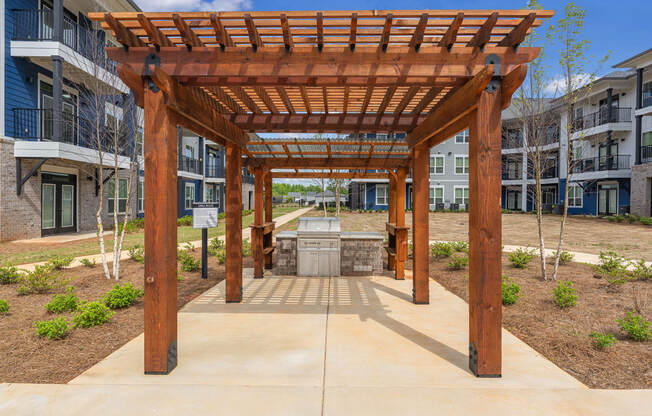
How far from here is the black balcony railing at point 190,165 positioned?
24.9 meters

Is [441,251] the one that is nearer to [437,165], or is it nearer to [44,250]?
[44,250]

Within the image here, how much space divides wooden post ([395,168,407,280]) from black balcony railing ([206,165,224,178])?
2441 cm

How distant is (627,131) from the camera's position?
88.4 ft

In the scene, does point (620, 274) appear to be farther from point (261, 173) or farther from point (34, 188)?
point (34, 188)

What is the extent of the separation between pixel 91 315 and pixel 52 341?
22.3 inches

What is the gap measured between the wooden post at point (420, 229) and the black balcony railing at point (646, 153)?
27760 mm

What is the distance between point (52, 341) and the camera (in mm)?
4609

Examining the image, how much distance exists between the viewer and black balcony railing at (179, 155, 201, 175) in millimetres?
24922

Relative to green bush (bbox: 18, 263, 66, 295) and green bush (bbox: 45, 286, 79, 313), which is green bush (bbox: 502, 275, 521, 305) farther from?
green bush (bbox: 18, 263, 66, 295)

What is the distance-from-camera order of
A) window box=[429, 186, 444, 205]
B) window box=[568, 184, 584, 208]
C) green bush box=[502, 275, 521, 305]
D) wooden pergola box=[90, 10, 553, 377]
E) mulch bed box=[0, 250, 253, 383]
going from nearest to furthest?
wooden pergola box=[90, 10, 553, 377] < mulch bed box=[0, 250, 253, 383] < green bush box=[502, 275, 521, 305] < window box=[568, 184, 584, 208] < window box=[429, 186, 444, 205]

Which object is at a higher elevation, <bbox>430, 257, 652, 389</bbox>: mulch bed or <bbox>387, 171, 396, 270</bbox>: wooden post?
<bbox>387, 171, 396, 270</bbox>: wooden post

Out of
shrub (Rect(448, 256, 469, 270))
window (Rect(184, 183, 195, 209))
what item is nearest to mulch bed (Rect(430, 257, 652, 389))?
shrub (Rect(448, 256, 469, 270))

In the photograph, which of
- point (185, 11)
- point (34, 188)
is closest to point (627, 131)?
point (185, 11)

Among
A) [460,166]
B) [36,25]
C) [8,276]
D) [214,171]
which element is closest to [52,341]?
[8,276]
